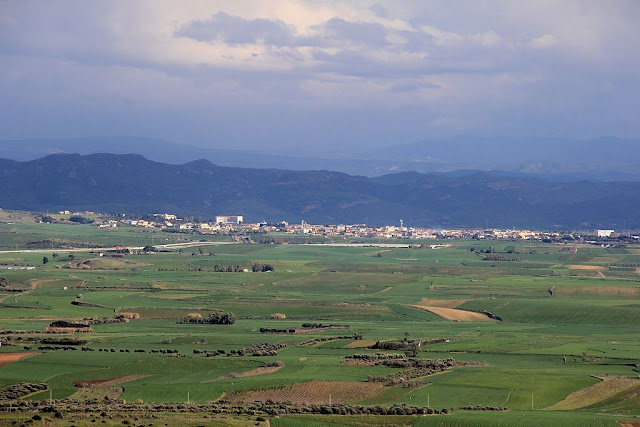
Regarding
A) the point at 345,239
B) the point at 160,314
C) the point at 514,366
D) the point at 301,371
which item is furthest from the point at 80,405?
the point at 345,239

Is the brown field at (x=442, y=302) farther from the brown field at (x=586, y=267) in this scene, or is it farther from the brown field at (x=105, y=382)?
the brown field at (x=105, y=382)

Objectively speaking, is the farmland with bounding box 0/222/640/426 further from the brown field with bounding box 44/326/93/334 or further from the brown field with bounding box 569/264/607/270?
the brown field with bounding box 569/264/607/270

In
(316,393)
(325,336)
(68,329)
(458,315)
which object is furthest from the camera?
(458,315)

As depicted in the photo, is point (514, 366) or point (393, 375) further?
point (514, 366)

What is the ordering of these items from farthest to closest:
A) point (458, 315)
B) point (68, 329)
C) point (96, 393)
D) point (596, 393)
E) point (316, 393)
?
1. point (458, 315)
2. point (68, 329)
3. point (596, 393)
4. point (316, 393)
5. point (96, 393)

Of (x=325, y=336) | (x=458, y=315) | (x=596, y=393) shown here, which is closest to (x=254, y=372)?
(x=325, y=336)

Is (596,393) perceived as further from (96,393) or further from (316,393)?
(96,393)

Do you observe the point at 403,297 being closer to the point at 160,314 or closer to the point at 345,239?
the point at 160,314
